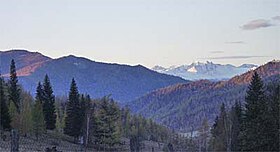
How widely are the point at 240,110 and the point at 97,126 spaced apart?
1834 centimetres

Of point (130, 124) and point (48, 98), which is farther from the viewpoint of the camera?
point (130, 124)

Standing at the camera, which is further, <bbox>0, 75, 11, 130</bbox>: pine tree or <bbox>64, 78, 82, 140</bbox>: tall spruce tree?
<bbox>64, 78, 82, 140</bbox>: tall spruce tree

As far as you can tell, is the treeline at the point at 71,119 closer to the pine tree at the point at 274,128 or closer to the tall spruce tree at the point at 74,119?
the tall spruce tree at the point at 74,119

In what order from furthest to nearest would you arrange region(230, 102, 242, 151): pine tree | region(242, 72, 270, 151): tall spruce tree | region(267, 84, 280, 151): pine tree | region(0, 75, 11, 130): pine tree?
region(0, 75, 11, 130): pine tree < region(230, 102, 242, 151): pine tree < region(242, 72, 270, 151): tall spruce tree < region(267, 84, 280, 151): pine tree

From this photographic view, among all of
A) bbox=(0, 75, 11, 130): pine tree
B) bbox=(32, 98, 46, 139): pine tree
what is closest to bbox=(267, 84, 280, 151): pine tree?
bbox=(0, 75, 11, 130): pine tree

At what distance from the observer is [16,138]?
15531 millimetres

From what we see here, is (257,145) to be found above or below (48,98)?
below

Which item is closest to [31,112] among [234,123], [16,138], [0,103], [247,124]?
[0,103]

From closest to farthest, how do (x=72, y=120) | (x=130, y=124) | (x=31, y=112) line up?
(x=31, y=112), (x=72, y=120), (x=130, y=124)

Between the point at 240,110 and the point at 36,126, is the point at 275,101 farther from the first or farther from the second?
the point at 36,126

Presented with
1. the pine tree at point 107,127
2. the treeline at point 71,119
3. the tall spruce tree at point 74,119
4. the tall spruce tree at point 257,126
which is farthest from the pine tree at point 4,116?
the tall spruce tree at point 257,126

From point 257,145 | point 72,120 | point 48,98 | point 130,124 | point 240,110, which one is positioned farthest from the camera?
point 130,124

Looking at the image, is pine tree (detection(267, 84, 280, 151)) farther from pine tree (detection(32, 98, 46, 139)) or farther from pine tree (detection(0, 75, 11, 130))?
pine tree (detection(32, 98, 46, 139))

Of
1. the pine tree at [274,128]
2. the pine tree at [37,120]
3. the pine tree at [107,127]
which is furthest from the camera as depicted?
the pine tree at [37,120]
